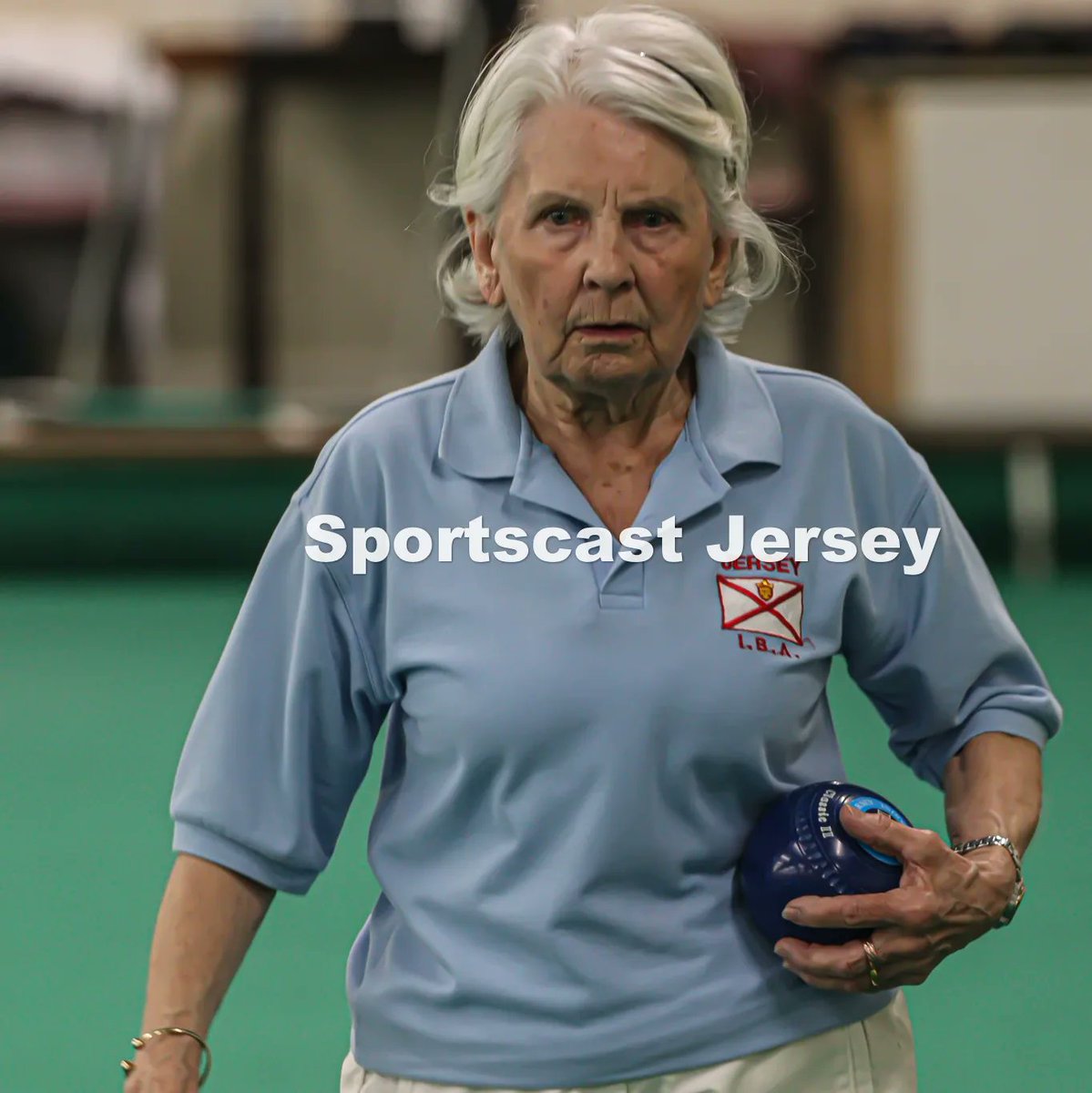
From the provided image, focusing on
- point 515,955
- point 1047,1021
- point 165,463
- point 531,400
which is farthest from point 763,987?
point 165,463

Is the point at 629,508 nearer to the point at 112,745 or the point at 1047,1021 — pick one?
the point at 1047,1021

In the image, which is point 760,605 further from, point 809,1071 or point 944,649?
point 809,1071

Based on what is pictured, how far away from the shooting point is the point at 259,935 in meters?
2.99

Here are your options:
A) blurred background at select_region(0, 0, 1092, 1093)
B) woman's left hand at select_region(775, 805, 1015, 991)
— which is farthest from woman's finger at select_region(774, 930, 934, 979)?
blurred background at select_region(0, 0, 1092, 1093)

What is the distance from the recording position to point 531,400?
1641 millimetres

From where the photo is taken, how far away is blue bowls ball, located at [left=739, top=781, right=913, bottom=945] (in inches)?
58.6

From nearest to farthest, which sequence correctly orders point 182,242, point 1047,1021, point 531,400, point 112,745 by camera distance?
point 531,400 < point 1047,1021 < point 112,745 < point 182,242

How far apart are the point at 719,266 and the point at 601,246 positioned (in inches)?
6.6

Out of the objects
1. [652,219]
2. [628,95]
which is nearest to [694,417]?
[652,219]

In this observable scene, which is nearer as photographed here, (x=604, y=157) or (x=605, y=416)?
(x=604, y=157)

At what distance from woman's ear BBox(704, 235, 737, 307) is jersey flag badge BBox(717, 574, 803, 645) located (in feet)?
0.84

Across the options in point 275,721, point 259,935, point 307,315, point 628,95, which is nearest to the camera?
point 628,95

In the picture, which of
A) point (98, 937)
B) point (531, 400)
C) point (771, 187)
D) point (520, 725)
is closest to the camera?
point (520, 725)

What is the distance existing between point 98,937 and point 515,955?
1691 millimetres
